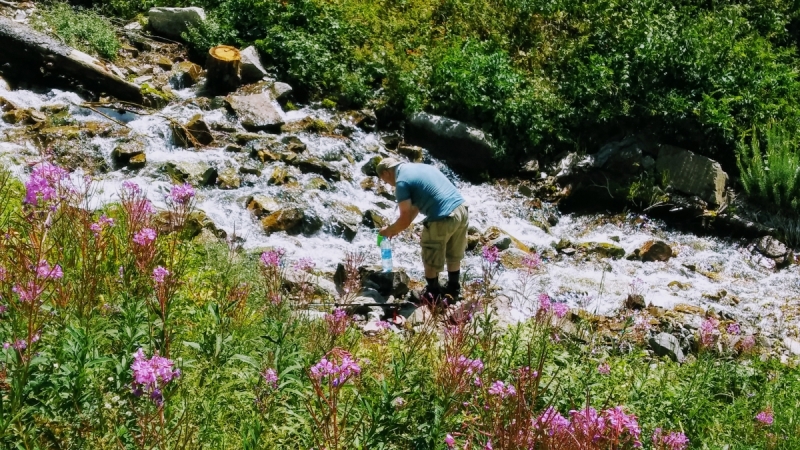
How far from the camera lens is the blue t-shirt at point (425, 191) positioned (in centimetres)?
675

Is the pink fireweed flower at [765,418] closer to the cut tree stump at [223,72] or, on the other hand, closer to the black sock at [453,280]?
the black sock at [453,280]

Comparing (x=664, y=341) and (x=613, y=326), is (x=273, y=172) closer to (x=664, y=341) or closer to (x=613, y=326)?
(x=613, y=326)

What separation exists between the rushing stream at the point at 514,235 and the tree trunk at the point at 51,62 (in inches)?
16.0

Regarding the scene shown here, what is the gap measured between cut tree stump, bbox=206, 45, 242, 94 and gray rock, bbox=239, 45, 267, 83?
84mm

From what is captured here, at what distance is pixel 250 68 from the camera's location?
38.5ft

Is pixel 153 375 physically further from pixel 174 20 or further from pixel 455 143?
pixel 174 20

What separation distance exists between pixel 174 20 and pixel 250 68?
2170mm

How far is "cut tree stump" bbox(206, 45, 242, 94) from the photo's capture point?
455 inches

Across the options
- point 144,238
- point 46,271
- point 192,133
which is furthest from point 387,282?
point 46,271

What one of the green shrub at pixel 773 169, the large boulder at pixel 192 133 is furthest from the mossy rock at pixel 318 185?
the green shrub at pixel 773 169

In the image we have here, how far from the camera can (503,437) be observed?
2.01 metres

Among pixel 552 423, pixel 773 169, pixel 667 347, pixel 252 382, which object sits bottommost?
pixel 667 347

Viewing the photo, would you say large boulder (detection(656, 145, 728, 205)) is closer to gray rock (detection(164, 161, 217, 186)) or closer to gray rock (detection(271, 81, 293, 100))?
gray rock (detection(271, 81, 293, 100))

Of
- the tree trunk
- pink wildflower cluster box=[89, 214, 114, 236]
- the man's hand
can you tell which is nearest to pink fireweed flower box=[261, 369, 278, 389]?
pink wildflower cluster box=[89, 214, 114, 236]
